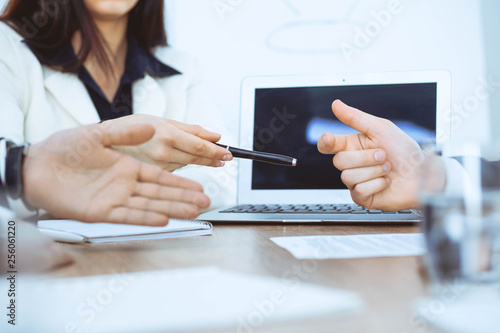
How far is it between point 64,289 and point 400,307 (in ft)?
0.87

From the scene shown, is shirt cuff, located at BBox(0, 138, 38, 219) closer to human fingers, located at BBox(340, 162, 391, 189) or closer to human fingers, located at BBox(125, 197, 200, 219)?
human fingers, located at BBox(125, 197, 200, 219)

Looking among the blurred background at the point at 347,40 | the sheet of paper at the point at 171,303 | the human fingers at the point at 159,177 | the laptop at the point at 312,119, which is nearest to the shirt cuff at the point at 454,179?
the sheet of paper at the point at 171,303

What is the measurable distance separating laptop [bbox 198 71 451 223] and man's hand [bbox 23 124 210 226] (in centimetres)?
44

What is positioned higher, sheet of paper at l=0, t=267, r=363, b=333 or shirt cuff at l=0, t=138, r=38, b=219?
shirt cuff at l=0, t=138, r=38, b=219

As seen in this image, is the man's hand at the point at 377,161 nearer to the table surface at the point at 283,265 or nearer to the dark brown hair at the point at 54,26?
the table surface at the point at 283,265

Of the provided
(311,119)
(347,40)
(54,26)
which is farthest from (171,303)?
(347,40)

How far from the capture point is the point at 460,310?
0.30 meters

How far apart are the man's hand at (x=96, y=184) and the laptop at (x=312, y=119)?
439mm

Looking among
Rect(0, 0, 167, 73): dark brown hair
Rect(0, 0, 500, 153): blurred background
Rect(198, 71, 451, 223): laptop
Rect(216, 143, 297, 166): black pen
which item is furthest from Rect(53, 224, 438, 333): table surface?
Rect(0, 0, 500, 153): blurred background

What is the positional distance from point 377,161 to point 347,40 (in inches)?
44.5

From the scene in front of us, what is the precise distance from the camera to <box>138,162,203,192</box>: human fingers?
541mm

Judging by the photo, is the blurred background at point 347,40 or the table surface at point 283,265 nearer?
the table surface at point 283,265

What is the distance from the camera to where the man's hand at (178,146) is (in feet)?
2.27

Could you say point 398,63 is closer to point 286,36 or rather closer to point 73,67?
point 286,36
